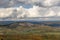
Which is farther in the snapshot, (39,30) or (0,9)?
(0,9)

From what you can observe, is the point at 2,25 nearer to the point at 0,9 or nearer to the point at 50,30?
the point at 0,9

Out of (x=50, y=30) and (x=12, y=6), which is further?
(x=12, y=6)

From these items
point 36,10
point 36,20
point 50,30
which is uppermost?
point 36,10

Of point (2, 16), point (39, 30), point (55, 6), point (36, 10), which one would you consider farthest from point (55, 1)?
point (2, 16)

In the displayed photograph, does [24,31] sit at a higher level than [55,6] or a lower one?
lower

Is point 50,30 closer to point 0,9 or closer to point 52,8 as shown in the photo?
point 52,8

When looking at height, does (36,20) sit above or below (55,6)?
below

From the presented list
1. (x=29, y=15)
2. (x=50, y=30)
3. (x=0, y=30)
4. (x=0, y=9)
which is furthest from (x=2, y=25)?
(x=50, y=30)
